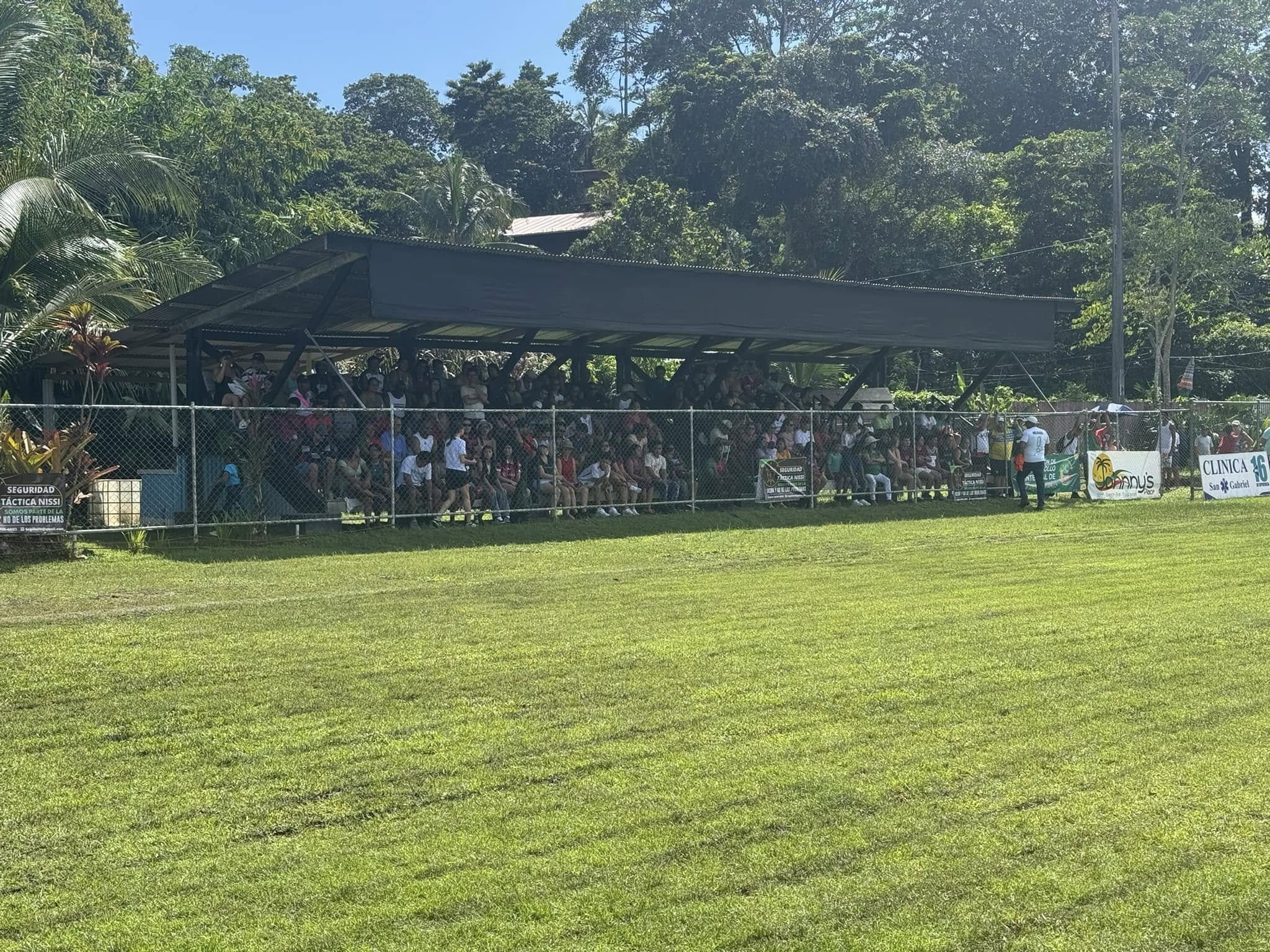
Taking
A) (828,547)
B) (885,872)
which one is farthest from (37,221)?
(885,872)

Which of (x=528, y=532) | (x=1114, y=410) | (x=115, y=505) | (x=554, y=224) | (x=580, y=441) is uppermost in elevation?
(x=554, y=224)

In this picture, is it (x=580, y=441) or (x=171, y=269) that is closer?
(x=580, y=441)

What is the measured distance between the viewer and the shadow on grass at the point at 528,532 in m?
15.9

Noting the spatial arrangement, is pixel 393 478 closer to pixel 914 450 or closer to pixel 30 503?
pixel 30 503

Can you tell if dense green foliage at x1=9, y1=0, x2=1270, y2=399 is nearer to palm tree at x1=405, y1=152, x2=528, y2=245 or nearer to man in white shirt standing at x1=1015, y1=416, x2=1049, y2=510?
palm tree at x1=405, y1=152, x2=528, y2=245

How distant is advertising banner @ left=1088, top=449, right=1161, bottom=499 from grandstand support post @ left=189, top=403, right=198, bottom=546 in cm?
1636

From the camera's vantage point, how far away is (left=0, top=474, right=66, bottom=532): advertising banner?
14.4 metres

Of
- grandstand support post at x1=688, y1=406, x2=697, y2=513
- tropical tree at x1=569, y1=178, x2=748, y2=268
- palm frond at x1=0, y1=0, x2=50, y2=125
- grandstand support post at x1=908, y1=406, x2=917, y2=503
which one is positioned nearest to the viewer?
grandstand support post at x1=688, y1=406, x2=697, y2=513

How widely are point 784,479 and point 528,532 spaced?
18.0 feet

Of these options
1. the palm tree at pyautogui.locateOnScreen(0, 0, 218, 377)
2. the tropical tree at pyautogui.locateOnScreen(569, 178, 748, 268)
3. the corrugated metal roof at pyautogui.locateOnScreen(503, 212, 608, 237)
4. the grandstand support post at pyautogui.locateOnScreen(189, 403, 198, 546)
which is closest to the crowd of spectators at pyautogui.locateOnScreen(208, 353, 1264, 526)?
the grandstand support post at pyautogui.locateOnScreen(189, 403, 198, 546)

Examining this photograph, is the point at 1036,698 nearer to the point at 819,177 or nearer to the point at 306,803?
the point at 306,803

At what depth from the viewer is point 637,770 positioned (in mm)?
6090

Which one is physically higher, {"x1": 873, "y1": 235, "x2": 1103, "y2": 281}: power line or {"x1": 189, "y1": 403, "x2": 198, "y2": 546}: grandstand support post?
{"x1": 873, "y1": 235, "x2": 1103, "y2": 281}: power line

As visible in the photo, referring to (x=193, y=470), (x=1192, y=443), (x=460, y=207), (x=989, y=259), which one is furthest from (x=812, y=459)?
(x=989, y=259)
